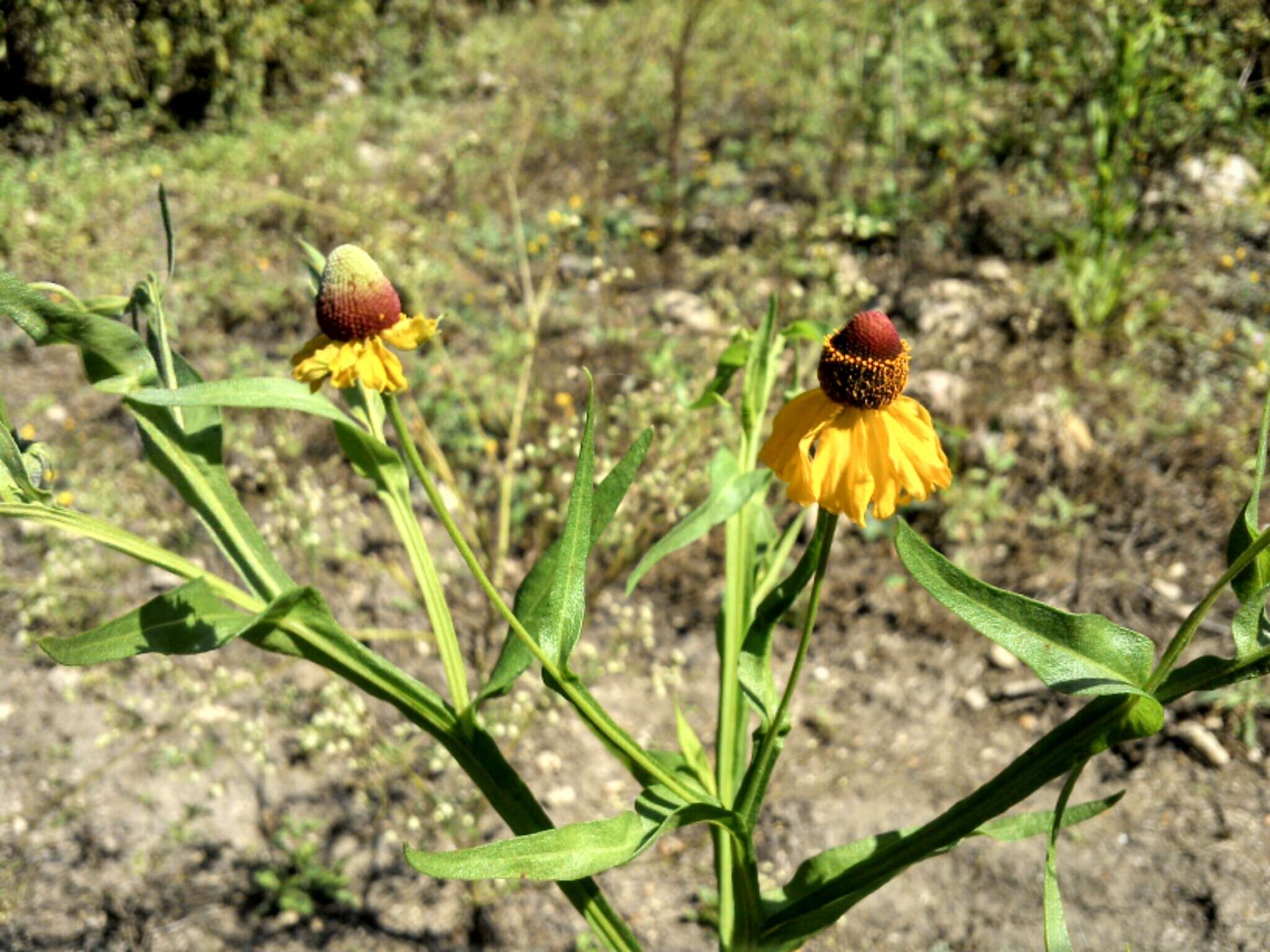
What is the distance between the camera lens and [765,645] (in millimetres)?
1094

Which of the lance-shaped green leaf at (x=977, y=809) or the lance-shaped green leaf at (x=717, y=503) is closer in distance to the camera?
the lance-shaped green leaf at (x=977, y=809)

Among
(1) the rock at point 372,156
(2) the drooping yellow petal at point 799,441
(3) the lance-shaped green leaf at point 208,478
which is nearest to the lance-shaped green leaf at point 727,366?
(2) the drooping yellow petal at point 799,441

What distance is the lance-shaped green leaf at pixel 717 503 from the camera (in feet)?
3.48

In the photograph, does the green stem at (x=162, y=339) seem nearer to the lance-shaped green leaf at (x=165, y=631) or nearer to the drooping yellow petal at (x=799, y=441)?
the lance-shaped green leaf at (x=165, y=631)

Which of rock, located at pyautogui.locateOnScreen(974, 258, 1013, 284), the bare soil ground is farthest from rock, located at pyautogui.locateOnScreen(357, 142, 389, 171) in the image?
rock, located at pyautogui.locateOnScreen(974, 258, 1013, 284)

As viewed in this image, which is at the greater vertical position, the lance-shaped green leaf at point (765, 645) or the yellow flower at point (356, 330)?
the yellow flower at point (356, 330)

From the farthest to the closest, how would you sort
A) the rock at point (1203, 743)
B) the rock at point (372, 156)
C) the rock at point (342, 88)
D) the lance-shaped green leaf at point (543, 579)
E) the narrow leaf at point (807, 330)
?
the rock at point (342, 88), the rock at point (372, 156), the rock at point (1203, 743), the narrow leaf at point (807, 330), the lance-shaped green leaf at point (543, 579)

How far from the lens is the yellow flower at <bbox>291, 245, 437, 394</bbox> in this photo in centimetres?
99

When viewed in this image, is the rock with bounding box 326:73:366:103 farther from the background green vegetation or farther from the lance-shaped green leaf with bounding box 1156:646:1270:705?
the lance-shaped green leaf with bounding box 1156:646:1270:705

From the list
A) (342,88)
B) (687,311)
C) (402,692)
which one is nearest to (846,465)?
(402,692)

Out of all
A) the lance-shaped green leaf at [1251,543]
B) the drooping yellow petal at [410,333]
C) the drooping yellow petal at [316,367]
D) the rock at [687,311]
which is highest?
the drooping yellow petal at [410,333]

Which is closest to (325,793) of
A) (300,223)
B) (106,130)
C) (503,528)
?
(503,528)

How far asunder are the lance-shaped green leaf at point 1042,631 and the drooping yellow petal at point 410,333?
0.50m

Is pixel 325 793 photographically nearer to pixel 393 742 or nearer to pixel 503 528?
pixel 393 742
